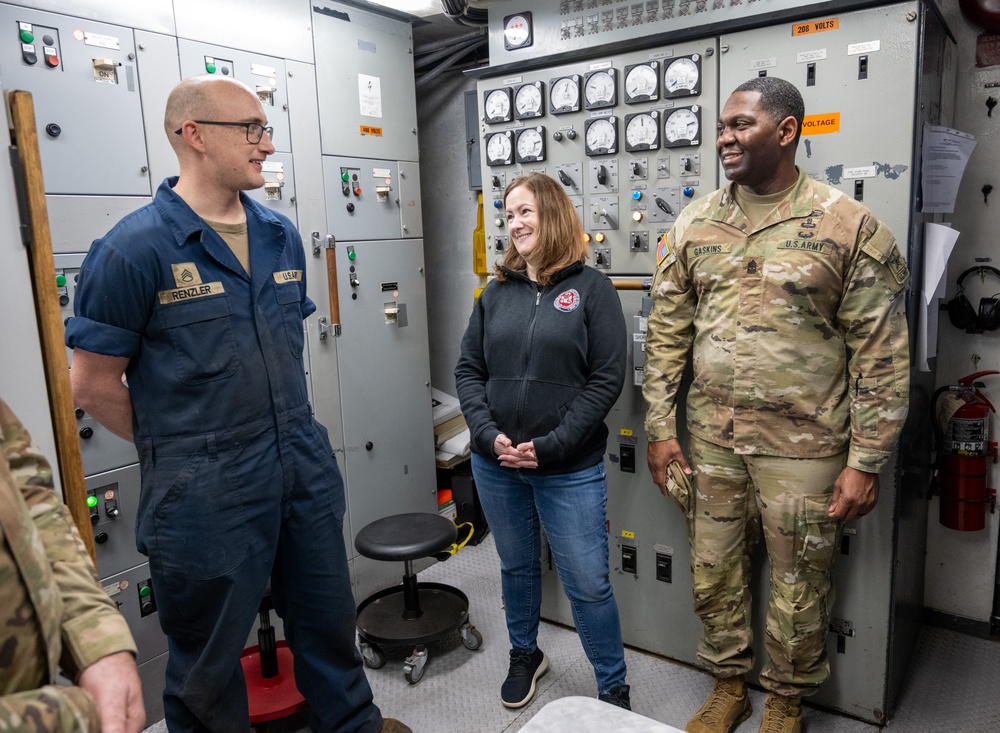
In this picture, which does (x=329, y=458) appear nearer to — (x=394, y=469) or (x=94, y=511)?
(x=94, y=511)

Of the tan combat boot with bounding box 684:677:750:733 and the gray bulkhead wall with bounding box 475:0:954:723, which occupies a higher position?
the gray bulkhead wall with bounding box 475:0:954:723

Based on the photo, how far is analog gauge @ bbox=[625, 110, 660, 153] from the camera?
249 cm

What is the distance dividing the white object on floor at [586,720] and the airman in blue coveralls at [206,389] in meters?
0.98

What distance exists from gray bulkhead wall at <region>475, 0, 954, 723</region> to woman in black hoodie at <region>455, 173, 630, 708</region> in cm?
45

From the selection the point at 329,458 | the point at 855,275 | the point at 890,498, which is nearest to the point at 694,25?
the point at 855,275

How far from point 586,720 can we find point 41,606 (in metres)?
0.87

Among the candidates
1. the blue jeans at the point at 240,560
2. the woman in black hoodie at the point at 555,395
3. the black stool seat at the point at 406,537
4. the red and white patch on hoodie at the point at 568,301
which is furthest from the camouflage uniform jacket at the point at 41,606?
the black stool seat at the point at 406,537

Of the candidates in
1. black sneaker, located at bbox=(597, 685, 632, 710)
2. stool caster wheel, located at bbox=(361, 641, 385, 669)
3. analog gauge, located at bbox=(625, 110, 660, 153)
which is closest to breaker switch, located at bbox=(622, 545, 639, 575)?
black sneaker, located at bbox=(597, 685, 632, 710)

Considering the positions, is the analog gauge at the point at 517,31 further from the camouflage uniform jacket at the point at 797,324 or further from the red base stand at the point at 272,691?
the red base stand at the point at 272,691

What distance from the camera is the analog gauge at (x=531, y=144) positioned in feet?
9.02

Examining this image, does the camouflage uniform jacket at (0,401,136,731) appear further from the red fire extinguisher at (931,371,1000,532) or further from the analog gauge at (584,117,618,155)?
the red fire extinguisher at (931,371,1000,532)

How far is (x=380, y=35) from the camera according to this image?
3.41m

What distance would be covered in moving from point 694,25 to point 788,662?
2024 millimetres

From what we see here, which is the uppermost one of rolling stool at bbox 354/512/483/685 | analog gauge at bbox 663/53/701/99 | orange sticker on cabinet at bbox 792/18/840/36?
orange sticker on cabinet at bbox 792/18/840/36
